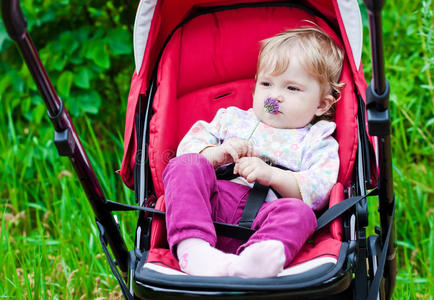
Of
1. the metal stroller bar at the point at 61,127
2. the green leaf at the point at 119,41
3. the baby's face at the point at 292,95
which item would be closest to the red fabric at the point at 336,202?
the baby's face at the point at 292,95

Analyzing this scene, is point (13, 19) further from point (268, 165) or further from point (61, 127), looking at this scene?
point (268, 165)

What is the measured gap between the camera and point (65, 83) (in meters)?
2.97

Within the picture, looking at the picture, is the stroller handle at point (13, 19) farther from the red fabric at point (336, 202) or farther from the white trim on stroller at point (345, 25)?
the red fabric at point (336, 202)

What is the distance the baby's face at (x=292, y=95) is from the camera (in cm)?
212

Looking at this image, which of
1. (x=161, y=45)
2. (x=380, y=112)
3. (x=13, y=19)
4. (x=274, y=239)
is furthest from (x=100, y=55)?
(x=380, y=112)

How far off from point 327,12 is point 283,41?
248 millimetres

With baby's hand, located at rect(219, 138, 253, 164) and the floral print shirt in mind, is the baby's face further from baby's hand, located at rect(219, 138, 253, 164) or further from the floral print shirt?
baby's hand, located at rect(219, 138, 253, 164)

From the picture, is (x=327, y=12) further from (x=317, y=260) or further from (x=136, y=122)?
(x=317, y=260)

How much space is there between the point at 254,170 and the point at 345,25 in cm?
67

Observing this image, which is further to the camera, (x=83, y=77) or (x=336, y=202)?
(x=83, y=77)

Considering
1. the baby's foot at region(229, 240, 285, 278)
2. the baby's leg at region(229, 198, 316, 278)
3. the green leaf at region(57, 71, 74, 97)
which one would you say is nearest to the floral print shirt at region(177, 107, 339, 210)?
the baby's leg at region(229, 198, 316, 278)

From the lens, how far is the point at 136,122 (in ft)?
6.97

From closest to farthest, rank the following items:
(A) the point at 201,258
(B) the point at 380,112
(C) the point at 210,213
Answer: (B) the point at 380,112 → (A) the point at 201,258 → (C) the point at 210,213

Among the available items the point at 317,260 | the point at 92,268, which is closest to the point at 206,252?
the point at 317,260
